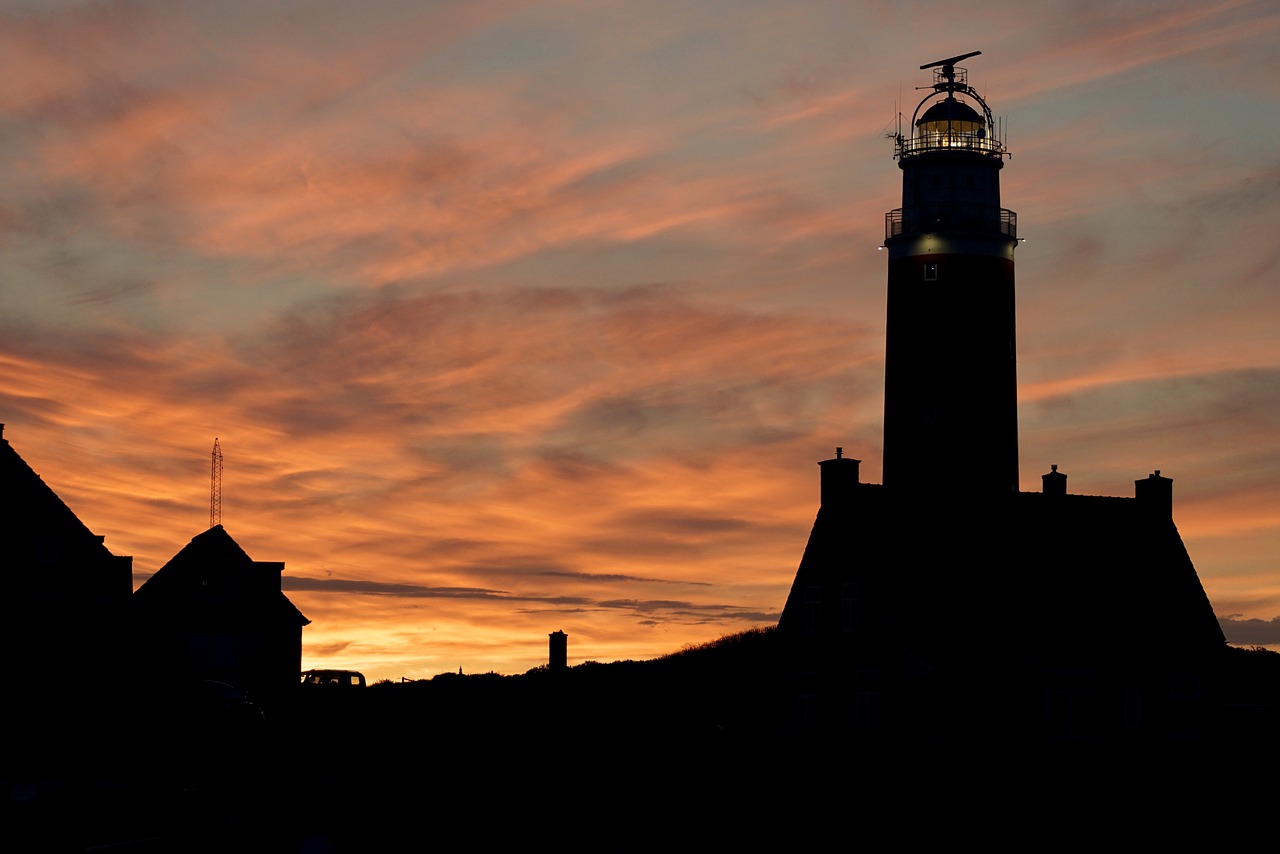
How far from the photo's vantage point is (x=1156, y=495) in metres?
66.1

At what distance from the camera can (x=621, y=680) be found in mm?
78562

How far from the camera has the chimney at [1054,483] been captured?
66.1 m

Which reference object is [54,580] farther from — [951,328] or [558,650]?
[951,328]

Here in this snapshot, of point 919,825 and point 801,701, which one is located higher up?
point 801,701

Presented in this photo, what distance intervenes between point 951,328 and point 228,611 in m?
31.4

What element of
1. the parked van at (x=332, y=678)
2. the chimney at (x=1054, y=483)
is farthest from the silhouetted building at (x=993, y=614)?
the parked van at (x=332, y=678)

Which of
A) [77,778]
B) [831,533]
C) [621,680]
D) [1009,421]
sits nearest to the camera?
[77,778]

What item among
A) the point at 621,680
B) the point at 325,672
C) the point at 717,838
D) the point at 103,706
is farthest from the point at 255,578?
the point at 717,838

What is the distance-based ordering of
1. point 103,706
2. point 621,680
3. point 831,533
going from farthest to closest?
point 621,680
point 831,533
point 103,706

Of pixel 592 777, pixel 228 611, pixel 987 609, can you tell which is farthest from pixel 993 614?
pixel 228 611

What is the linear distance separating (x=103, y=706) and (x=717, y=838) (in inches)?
752

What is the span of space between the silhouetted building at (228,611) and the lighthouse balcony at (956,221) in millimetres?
29681

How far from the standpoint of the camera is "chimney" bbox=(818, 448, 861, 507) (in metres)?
62.0

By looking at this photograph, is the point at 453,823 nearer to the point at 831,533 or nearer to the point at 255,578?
the point at 831,533
